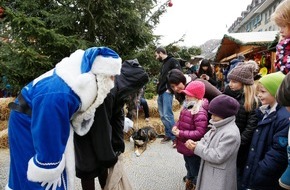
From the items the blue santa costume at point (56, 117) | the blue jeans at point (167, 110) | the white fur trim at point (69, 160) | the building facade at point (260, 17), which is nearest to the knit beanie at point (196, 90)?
the blue santa costume at point (56, 117)

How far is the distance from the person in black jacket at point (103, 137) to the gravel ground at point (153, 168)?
1298mm

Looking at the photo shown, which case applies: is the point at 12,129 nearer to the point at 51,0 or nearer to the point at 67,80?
the point at 67,80

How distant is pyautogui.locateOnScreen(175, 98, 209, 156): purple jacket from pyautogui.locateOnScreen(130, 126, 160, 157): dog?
6.33 feet

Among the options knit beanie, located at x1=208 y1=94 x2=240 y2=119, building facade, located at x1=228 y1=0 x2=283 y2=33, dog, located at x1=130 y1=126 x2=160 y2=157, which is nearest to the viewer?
knit beanie, located at x1=208 y1=94 x2=240 y2=119

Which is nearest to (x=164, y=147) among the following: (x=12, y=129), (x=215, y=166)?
(x=215, y=166)

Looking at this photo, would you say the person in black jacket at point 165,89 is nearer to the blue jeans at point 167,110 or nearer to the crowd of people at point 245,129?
the blue jeans at point 167,110

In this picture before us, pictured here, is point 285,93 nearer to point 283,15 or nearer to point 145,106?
point 283,15

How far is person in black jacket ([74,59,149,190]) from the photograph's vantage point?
2.15 m

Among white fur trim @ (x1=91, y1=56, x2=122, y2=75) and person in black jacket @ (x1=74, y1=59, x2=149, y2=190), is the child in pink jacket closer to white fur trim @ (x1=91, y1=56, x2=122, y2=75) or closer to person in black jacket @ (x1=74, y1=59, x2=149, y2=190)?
person in black jacket @ (x1=74, y1=59, x2=149, y2=190)

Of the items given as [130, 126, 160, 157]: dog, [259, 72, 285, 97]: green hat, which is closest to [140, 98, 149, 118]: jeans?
[130, 126, 160, 157]: dog

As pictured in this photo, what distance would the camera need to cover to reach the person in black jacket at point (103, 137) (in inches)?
84.5

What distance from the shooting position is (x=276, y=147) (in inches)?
81.4

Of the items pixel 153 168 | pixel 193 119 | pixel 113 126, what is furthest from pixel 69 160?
pixel 153 168

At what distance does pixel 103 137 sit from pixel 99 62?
63cm
